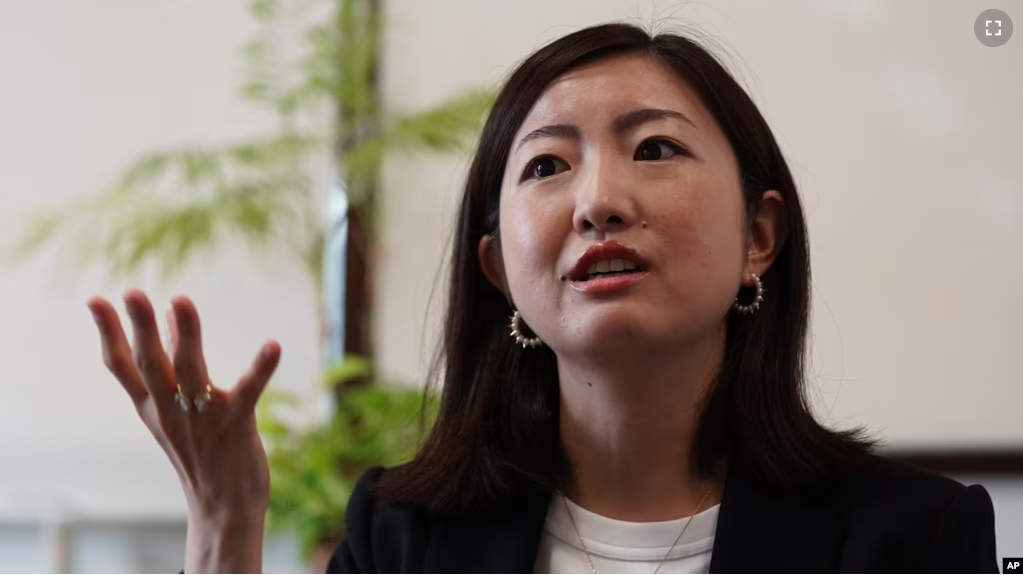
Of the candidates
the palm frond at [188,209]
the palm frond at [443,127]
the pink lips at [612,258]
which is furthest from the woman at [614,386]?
the palm frond at [188,209]

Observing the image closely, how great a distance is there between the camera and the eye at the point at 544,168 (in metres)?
1.11

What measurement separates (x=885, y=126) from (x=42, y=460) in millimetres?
1991

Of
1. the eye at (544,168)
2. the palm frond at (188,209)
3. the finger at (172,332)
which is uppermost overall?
the palm frond at (188,209)

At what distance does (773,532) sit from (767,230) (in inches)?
13.5

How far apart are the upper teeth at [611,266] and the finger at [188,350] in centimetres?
37

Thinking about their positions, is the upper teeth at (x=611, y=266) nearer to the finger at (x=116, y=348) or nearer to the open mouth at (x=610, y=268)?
the open mouth at (x=610, y=268)

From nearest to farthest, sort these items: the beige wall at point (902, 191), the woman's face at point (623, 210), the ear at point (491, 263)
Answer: the woman's face at point (623, 210) < the ear at point (491, 263) < the beige wall at point (902, 191)

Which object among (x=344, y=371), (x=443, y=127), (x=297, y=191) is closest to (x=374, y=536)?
(x=344, y=371)

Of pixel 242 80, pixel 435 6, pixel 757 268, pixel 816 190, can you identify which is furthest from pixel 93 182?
pixel 757 268

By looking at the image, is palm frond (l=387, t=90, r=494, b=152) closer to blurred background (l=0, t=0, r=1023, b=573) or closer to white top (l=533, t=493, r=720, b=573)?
blurred background (l=0, t=0, r=1023, b=573)

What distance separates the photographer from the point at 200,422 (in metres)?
0.95

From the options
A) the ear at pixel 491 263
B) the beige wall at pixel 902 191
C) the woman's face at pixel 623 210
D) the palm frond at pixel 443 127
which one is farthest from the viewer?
the palm frond at pixel 443 127

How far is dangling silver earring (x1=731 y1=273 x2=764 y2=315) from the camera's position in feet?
3.83

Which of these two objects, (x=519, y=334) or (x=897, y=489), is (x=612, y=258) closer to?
(x=519, y=334)
